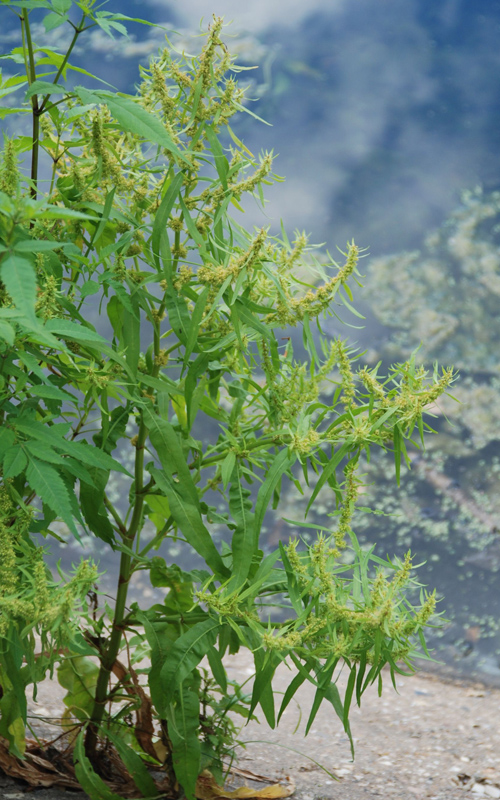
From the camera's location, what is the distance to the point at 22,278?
46 centimetres

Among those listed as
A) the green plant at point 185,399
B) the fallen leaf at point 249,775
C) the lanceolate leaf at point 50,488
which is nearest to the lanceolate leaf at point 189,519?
the green plant at point 185,399

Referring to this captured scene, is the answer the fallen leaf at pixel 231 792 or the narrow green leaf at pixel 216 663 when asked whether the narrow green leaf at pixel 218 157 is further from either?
the fallen leaf at pixel 231 792

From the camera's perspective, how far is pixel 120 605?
1.04 m

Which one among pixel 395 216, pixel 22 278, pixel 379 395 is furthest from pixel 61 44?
pixel 22 278

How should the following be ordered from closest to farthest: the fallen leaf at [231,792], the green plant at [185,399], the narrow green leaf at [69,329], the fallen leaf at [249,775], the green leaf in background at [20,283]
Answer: the green leaf in background at [20,283], the narrow green leaf at [69,329], the green plant at [185,399], the fallen leaf at [231,792], the fallen leaf at [249,775]

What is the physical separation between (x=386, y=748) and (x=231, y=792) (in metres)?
0.55

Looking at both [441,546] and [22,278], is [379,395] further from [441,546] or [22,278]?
[441,546]

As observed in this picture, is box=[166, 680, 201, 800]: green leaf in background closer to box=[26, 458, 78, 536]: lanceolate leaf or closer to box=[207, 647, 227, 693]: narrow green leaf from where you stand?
box=[207, 647, 227, 693]: narrow green leaf

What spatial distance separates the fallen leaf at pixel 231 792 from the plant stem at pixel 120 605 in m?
0.17

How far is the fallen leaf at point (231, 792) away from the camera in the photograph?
Result: 3.62 feet

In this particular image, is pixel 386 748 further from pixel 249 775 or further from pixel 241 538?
pixel 241 538

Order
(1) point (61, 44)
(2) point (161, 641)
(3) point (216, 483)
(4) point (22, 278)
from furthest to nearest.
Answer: (1) point (61, 44) → (3) point (216, 483) → (2) point (161, 641) → (4) point (22, 278)

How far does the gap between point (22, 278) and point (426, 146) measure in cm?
261

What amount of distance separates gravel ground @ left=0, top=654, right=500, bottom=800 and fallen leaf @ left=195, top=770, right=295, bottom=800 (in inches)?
2.3
